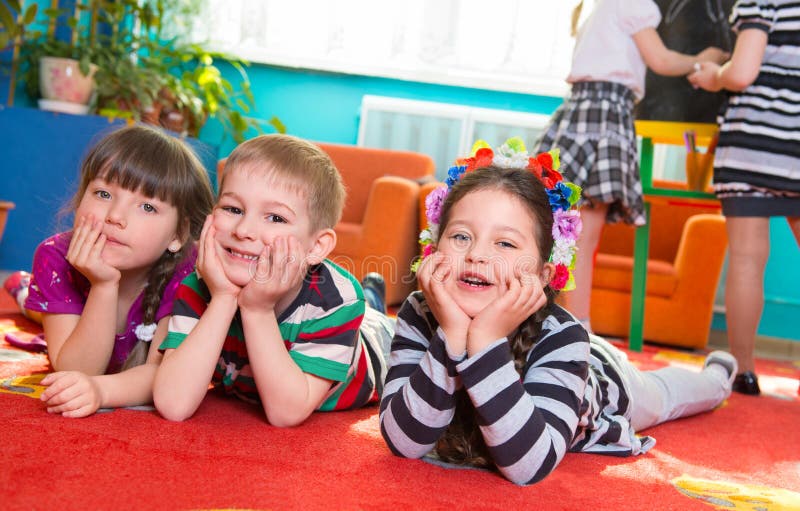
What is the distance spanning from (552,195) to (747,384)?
149 cm

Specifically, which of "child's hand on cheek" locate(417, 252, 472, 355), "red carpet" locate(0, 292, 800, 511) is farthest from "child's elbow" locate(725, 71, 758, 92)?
"child's hand on cheek" locate(417, 252, 472, 355)

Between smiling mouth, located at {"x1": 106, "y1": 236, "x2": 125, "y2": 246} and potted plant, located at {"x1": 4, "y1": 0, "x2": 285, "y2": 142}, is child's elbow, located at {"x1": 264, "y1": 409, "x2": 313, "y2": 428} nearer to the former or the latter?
smiling mouth, located at {"x1": 106, "y1": 236, "x2": 125, "y2": 246}

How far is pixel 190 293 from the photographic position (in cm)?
136

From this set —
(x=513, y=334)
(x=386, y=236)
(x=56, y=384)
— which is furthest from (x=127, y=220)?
(x=386, y=236)

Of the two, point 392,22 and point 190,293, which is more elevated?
point 392,22

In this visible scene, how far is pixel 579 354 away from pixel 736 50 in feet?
5.20

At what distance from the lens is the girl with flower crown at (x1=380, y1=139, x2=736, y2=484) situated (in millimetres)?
1060

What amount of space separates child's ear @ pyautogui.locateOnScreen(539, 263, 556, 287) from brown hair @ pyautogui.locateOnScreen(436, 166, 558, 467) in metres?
0.01

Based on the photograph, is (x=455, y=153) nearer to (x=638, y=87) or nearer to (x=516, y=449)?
(x=638, y=87)

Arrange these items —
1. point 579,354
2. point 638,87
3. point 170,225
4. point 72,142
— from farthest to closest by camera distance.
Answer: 1. point 72,142
2. point 638,87
3. point 170,225
4. point 579,354

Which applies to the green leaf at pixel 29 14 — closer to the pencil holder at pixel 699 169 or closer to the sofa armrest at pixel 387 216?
the sofa armrest at pixel 387 216

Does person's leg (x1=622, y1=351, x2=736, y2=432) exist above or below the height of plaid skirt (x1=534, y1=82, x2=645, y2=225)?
below

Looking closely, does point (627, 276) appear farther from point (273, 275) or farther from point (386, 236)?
point (273, 275)

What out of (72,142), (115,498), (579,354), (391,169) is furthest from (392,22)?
(115,498)
